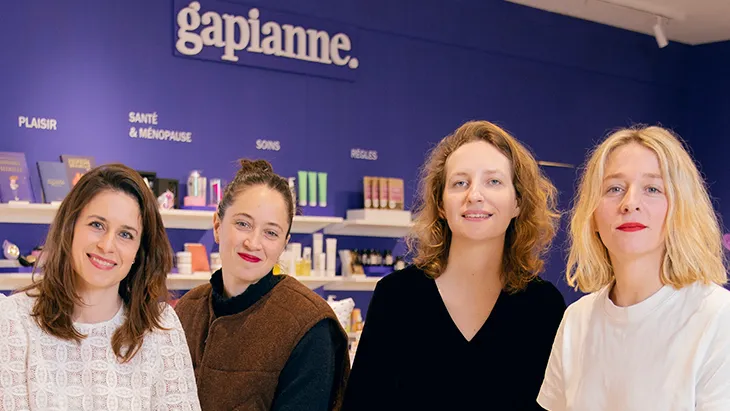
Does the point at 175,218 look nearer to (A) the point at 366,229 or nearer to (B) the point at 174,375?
(A) the point at 366,229

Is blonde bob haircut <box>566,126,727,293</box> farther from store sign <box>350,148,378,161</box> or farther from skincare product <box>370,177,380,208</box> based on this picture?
store sign <box>350,148,378,161</box>

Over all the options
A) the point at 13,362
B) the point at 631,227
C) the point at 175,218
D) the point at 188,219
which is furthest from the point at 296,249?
the point at 631,227

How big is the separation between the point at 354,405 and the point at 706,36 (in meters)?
7.99

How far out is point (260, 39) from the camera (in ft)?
23.1

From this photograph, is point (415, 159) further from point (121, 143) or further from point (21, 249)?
point (21, 249)

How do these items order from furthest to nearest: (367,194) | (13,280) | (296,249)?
(367,194), (296,249), (13,280)

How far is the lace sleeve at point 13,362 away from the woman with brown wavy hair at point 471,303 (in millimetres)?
929

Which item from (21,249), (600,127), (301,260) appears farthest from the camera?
(600,127)

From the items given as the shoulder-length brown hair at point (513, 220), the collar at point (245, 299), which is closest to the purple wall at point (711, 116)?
the shoulder-length brown hair at point (513, 220)

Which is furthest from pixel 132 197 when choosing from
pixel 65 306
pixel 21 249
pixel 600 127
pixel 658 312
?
pixel 600 127

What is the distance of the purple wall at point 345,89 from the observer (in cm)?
617

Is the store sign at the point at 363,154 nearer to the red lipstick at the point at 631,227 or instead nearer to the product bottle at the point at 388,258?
the product bottle at the point at 388,258

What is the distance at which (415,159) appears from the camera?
7.90 meters

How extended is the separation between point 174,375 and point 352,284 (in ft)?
15.8
